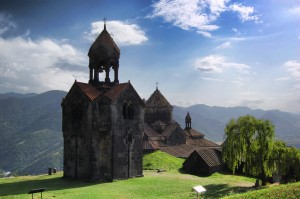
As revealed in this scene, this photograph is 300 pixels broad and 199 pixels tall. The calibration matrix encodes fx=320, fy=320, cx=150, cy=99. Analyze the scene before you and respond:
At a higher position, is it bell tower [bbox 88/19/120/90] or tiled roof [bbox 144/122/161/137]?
bell tower [bbox 88/19/120/90]

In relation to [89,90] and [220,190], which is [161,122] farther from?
[220,190]

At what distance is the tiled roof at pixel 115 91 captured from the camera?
34.4m

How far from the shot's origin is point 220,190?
→ 2908 centimetres

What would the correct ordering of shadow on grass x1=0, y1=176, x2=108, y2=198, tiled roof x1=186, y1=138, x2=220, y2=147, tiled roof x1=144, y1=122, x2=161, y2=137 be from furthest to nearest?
tiled roof x1=186, y1=138, x2=220, y2=147
tiled roof x1=144, y1=122, x2=161, y2=137
shadow on grass x1=0, y1=176, x2=108, y2=198

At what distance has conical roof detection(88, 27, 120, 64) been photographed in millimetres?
37875

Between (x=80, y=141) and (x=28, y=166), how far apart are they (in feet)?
566

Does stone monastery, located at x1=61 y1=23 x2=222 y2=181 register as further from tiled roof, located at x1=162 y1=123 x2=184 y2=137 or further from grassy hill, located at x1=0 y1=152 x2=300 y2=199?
tiled roof, located at x1=162 y1=123 x2=184 y2=137

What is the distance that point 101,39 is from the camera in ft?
126

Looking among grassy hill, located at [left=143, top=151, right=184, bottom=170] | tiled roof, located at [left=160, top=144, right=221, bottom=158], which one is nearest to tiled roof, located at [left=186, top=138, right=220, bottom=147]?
tiled roof, located at [left=160, top=144, right=221, bottom=158]

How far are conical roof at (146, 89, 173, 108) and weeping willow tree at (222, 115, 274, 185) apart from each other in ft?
106

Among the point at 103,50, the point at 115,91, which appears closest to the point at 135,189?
the point at 115,91

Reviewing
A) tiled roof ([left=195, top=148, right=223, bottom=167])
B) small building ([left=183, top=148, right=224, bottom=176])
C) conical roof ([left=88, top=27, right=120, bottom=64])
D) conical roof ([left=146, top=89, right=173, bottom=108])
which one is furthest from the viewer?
conical roof ([left=146, top=89, right=173, bottom=108])

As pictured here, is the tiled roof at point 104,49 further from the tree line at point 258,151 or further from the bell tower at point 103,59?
the tree line at point 258,151

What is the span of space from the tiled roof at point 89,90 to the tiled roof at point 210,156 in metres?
16.8
